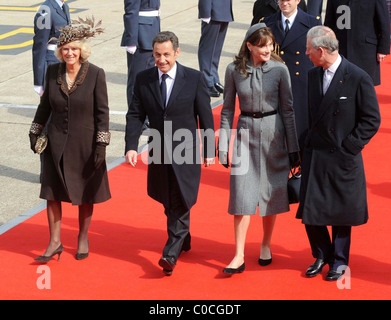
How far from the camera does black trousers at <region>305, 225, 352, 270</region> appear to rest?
6.18 m

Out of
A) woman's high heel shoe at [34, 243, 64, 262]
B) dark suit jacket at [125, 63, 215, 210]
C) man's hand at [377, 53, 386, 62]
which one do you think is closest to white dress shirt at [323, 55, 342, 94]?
dark suit jacket at [125, 63, 215, 210]

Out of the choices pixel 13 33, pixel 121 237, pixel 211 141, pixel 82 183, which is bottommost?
pixel 13 33

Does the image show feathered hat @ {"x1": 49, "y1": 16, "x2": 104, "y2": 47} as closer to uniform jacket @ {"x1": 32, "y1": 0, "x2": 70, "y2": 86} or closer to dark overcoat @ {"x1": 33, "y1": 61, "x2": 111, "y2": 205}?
A: dark overcoat @ {"x1": 33, "y1": 61, "x2": 111, "y2": 205}

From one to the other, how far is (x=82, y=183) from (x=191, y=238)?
1107 millimetres

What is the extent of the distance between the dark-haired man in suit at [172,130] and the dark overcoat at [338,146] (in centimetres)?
80

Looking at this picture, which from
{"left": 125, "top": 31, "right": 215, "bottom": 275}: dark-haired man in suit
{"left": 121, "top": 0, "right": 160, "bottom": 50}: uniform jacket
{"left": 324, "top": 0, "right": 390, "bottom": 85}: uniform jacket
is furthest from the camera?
Answer: {"left": 121, "top": 0, "right": 160, "bottom": 50}: uniform jacket

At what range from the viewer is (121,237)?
23.7ft

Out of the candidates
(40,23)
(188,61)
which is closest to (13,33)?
(188,61)

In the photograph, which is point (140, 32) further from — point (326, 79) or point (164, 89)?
point (326, 79)

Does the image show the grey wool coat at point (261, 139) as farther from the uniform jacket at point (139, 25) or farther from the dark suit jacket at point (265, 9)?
the uniform jacket at point (139, 25)

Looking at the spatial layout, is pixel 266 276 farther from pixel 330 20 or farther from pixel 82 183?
pixel 330 20

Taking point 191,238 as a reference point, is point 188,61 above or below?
below

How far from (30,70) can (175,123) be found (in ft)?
25.5

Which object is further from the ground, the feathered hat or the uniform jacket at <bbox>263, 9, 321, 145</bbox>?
the feathered hat
